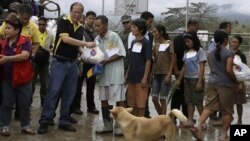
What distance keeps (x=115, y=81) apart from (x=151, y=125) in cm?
147

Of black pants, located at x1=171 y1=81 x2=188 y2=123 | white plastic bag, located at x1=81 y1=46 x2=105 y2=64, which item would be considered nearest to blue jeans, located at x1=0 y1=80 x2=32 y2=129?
white plastic bag, located at x1=81 y1=46 x2=105 y2=64

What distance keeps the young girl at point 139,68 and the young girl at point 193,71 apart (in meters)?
0.91

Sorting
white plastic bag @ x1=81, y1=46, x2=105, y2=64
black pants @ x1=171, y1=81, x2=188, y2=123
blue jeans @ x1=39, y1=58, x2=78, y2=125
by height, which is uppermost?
white plastic bag @ x1=81, y1=46, x2=105, y2=64

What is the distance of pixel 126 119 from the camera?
6477 millimetres

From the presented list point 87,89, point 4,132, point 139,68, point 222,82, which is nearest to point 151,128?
point 139,68

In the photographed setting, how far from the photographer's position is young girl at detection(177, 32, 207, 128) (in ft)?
26.8

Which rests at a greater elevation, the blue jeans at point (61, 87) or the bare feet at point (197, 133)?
the blue jeans at point (61, 87)

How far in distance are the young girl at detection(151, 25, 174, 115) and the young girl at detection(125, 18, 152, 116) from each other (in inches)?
27.6

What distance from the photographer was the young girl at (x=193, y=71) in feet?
26.8

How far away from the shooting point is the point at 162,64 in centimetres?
833

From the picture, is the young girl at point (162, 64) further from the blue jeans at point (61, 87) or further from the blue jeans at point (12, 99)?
the blue jeans at point (12, 99)

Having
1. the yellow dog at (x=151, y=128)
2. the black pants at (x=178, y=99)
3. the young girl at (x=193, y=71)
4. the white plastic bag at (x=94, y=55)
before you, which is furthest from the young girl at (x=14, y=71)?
the black pants at (x=178, y=99)

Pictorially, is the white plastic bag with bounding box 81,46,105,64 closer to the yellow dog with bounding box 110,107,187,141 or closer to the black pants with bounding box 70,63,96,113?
the yellow dog with bounding box 110,107,187,141

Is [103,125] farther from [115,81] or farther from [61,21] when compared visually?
[61,21]
